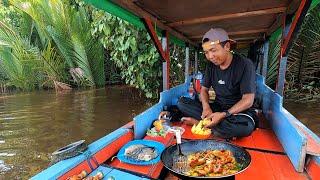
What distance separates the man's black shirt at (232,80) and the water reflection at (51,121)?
9.96 ft

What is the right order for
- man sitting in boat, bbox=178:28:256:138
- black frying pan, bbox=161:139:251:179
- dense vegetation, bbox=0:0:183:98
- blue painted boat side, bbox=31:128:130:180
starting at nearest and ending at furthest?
1. blue painted boat side, bbox=31:128:130:180
2. black frying pan, bbox=161:139:251:179
3. man sitting in boat, bbox=178:28:256:138
4. dense vegetation, bbox=0:0:183:98

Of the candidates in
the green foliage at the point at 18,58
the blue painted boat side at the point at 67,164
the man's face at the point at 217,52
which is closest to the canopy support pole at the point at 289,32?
the man's face at the point at 217,52

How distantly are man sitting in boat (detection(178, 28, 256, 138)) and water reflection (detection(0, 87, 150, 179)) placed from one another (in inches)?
115

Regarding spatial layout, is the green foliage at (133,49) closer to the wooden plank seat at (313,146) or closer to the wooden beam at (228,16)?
the wooden beam at (228,16)

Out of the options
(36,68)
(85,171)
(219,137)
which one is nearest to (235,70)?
(219,137)

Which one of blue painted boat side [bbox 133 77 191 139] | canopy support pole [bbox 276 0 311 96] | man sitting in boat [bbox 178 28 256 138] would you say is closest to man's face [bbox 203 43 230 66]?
man sitting in boat [bbox 178 28 256 138]

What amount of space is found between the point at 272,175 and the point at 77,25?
8.66 m

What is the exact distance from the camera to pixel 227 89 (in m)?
3.12

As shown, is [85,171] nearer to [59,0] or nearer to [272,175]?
[272,175]

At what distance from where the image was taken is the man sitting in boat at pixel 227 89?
9.22 feet

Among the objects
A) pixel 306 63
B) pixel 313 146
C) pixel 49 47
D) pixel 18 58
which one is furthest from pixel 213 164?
pixel 18 58

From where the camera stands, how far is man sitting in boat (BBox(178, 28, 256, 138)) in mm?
2811

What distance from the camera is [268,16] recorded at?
360 cm

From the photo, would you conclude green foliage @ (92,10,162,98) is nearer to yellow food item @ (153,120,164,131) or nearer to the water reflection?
the water reflection
